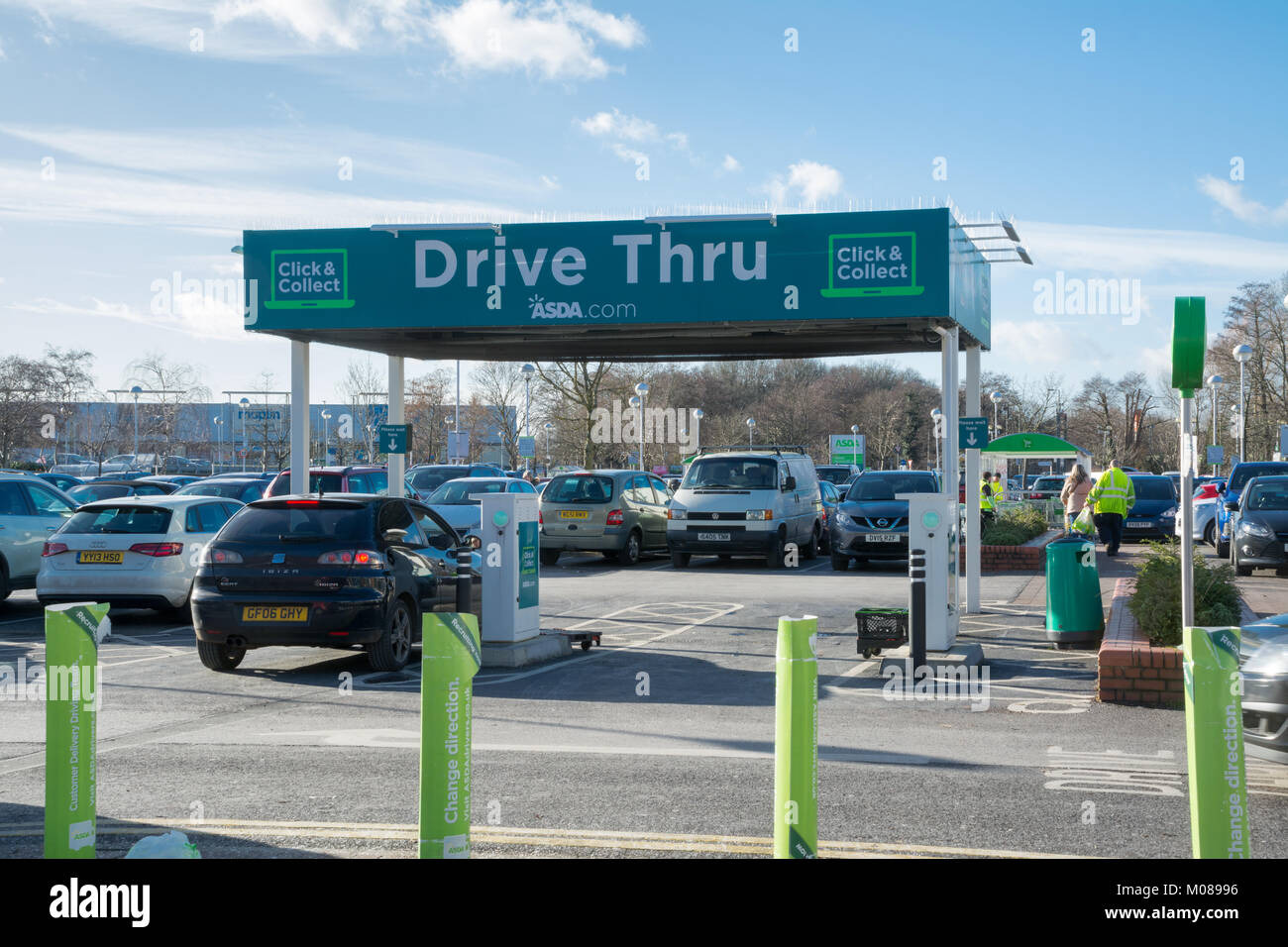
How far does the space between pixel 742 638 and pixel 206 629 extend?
18.2 feet

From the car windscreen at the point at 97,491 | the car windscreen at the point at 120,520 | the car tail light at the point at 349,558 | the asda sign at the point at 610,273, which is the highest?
the asda sign at the point at 610,273

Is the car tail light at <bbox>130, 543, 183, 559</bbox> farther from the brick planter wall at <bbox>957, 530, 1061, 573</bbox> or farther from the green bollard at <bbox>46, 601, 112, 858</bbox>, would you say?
the brick planter wall at <bbox>957, 530, 1061, 573</bbox>

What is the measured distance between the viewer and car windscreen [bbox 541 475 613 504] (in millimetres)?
23688

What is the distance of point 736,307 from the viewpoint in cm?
1348

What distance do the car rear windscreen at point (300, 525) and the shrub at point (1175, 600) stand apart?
21.5 ft

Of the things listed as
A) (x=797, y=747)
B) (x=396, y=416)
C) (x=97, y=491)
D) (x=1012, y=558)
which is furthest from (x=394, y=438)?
(x=797, y=747)

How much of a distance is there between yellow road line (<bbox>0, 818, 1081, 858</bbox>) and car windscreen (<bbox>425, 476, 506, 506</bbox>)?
16.8m

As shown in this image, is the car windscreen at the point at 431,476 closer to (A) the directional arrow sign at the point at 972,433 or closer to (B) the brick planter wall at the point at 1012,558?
(B) the brick planter wall at the point at 1012,558

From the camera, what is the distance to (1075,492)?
23.8 metres

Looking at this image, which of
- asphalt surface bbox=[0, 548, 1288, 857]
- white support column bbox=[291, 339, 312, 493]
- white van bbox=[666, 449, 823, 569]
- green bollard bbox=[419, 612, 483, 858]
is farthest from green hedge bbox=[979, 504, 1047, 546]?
green bollard bbox=[419, 612, 483, 858]

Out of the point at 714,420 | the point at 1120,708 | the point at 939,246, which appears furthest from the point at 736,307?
the point at 714,420

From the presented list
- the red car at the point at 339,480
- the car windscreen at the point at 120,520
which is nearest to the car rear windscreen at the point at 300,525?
the car windscreen at the point at 120,520

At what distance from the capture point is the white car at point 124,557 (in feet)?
47.0
